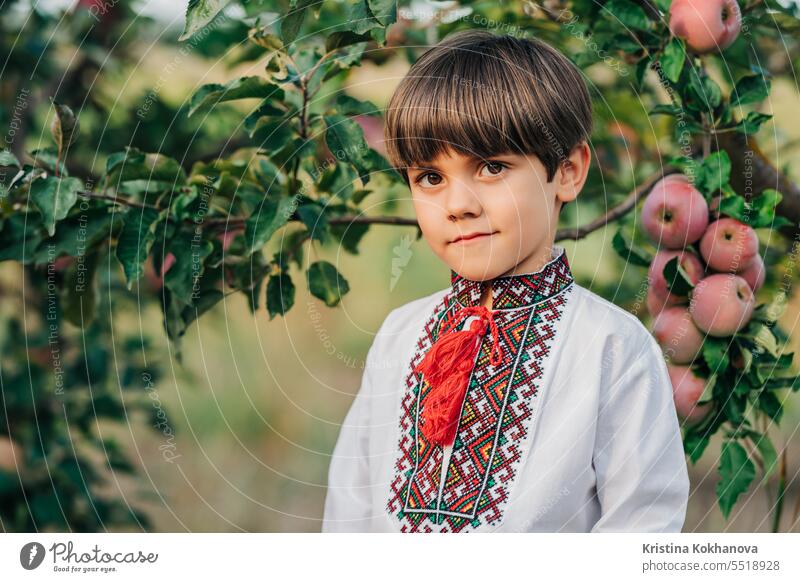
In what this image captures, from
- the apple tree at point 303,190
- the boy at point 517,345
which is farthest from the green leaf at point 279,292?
the boy at point 517,345

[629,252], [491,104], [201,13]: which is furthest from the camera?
[629,252]

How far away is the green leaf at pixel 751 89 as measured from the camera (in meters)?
1.06

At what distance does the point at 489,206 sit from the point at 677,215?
0.80 feet

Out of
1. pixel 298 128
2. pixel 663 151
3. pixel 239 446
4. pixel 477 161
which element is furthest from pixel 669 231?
pixel 239 446

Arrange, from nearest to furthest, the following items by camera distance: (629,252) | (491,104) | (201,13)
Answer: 1. (491,104)
2. (201,13)
3. (629,252)

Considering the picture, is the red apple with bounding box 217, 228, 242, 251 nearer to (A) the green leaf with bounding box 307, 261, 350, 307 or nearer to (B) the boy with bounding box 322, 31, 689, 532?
(A) the green leaf with bounding box 307, 261, 350, 307

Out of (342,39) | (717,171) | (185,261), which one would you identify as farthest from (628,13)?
(185,261)

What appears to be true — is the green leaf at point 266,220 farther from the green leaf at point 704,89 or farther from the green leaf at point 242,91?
the green leaf at point 704,89

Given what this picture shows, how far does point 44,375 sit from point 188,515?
23cm

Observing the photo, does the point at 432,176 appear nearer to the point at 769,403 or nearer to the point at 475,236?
the point at 475,236

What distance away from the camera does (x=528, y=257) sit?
3.01 feet

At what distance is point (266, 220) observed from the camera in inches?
40.6

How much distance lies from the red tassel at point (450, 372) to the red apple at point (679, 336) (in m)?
0.21

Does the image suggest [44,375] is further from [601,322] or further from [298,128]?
[601,322]
